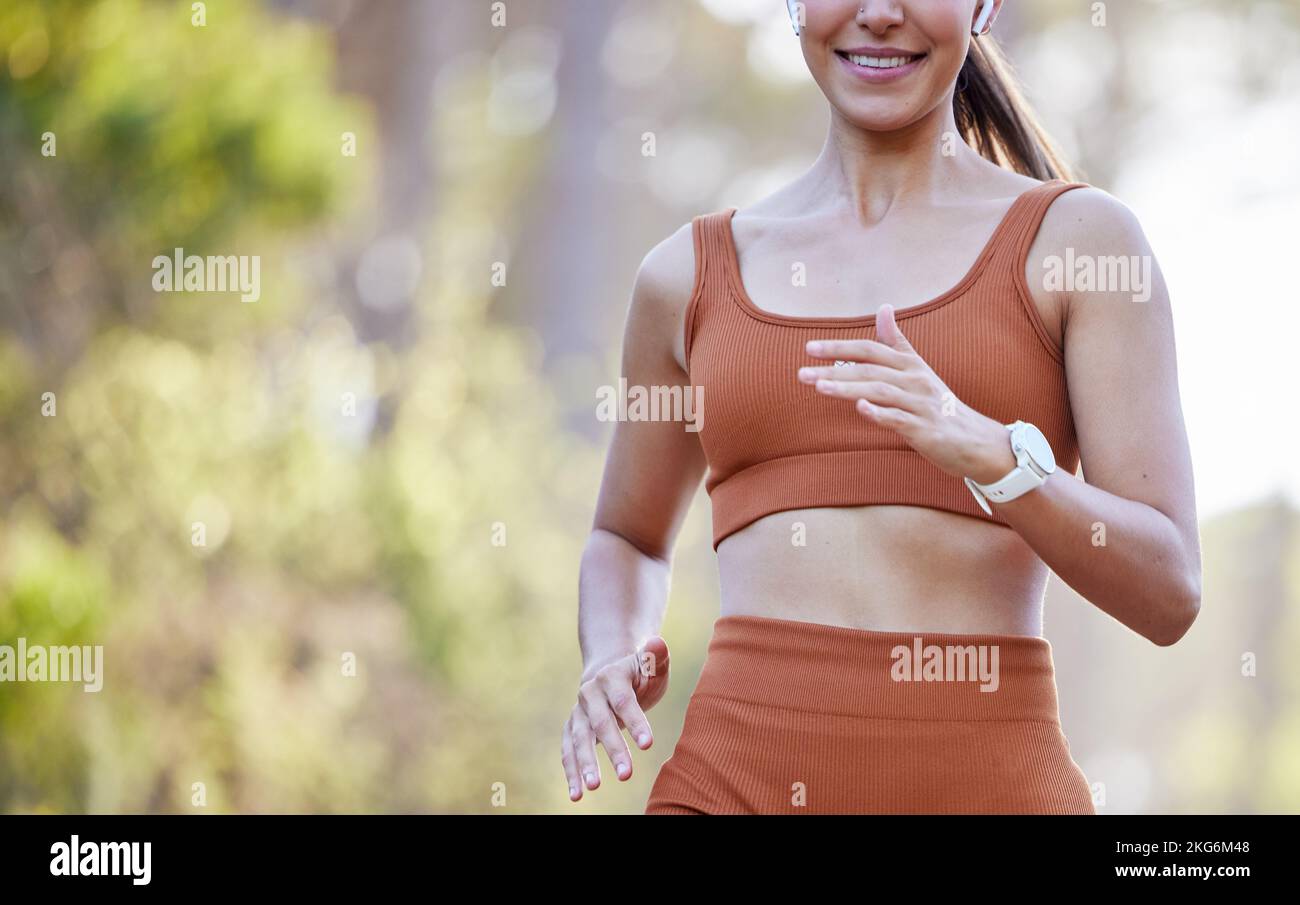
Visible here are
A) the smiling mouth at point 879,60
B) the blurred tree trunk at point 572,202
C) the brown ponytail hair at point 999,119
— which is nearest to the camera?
the smiling mouth at point 879,60

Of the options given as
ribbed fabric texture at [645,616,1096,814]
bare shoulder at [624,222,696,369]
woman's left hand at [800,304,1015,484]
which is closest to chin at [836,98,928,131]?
bare shoulder at [624,222,696,369]

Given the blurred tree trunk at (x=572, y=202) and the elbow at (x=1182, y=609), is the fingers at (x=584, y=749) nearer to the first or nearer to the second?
the elbow at (x=1182, y=609)

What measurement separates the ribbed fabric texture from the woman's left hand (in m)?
0.23

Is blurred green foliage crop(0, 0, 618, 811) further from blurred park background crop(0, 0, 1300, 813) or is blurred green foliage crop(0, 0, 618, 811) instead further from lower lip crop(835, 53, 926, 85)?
lower lip crop(835, 53, 926, 85)

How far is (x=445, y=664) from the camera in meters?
5.31

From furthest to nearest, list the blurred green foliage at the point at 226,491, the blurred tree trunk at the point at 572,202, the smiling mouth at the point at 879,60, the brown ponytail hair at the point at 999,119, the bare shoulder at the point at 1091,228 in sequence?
the blurred tree trunk at the point at 572,202 < the blurred green foliage at the point at 226,491 < the brown ponytail hair at the point at 999,119 < the smiling mouth at the point at 879,60 < the bare shoulder at the point at 1091,228

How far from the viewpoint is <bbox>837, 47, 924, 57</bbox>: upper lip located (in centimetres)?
162

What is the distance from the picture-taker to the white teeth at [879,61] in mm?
1640

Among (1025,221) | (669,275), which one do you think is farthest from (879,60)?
(669,275)

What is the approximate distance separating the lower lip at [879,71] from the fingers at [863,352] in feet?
1.38

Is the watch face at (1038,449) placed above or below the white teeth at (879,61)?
below

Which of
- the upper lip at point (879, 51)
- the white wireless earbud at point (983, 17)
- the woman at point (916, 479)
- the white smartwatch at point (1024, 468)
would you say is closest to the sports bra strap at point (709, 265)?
the woman at point (916, 479)

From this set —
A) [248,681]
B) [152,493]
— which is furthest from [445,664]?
[152,493]

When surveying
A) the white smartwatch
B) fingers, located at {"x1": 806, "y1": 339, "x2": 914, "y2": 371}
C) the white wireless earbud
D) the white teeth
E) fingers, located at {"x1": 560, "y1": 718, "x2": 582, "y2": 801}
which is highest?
the white wireless earbud
